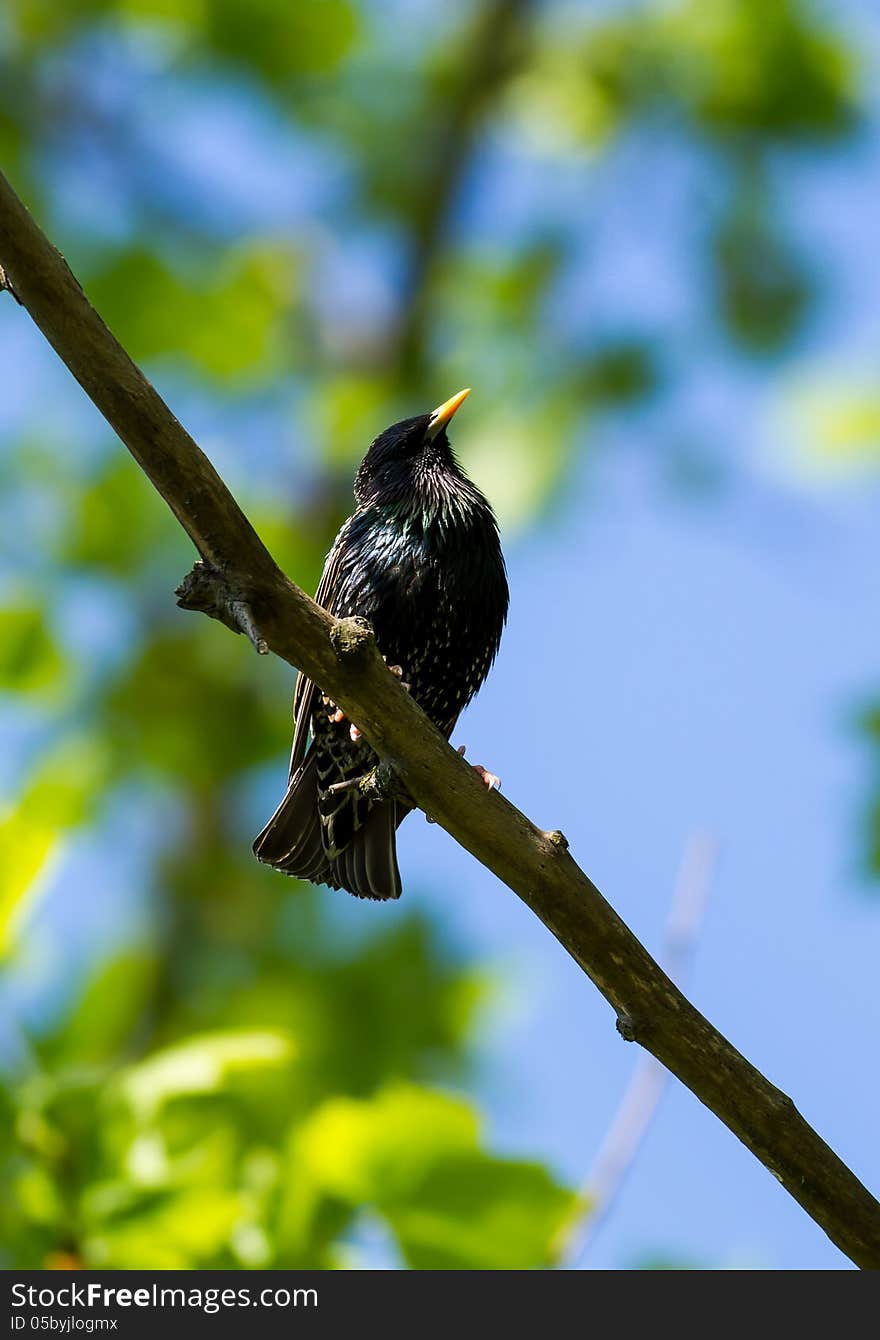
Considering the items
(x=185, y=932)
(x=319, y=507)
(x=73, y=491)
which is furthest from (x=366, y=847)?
(x=319, y=507)

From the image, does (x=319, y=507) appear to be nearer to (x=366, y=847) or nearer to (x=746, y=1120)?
(x=366, y=847)

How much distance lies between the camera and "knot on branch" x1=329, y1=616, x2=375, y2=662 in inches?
98.0

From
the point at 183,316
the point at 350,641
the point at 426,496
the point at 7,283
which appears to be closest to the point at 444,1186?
the point at 350,641

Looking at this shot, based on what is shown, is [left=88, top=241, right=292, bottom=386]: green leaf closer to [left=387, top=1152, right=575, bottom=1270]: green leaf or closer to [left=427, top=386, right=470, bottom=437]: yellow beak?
[left=427, top=386, right=470, bottom=437]: yellow beak

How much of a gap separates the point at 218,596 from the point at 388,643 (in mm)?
1769

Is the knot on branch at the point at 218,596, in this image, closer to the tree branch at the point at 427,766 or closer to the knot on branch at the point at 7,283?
the tree branch at the point at 427,766

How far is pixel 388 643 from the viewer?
416 centimetres

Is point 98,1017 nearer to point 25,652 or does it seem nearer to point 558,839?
point 25,652

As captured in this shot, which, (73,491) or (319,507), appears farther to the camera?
(319,507)

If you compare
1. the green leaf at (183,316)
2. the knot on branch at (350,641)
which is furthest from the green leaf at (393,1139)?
the green leaf at (183,316)
